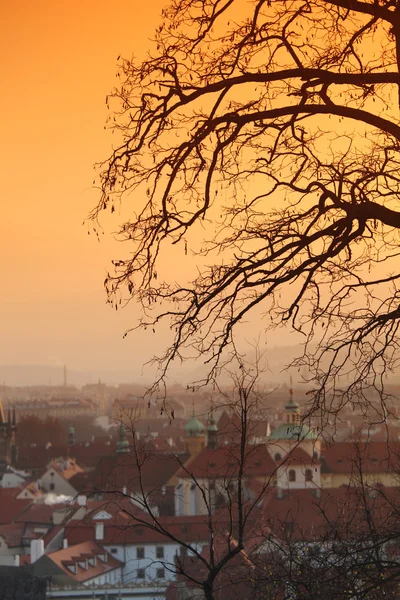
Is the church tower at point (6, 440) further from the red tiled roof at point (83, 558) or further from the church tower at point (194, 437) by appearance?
the red tiled roof at point (83, 558)

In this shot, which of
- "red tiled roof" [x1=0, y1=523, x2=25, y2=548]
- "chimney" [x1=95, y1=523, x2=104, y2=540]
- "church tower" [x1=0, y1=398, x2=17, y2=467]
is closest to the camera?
"chimney" [x1=95, y1=523, x2=104, y2=540]

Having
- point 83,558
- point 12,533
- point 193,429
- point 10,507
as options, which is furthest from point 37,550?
point 193,429

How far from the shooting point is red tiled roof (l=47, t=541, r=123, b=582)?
48.8m

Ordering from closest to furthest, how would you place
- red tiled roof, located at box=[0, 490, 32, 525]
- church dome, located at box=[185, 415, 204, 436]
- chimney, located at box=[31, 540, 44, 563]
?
chimney, located at box=[31, 540, 44, 563], red tiled roof, located at box=[0, 490, 32, 525], church dome, located at box=[185, 415, 204, 436]

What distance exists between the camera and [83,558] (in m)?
50.8

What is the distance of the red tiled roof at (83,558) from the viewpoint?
48.8 metres

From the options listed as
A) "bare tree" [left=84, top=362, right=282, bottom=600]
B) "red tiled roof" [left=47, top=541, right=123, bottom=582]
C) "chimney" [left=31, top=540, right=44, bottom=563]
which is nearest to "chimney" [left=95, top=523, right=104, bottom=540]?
"red tiled roof" [left=47, top=541, right=123, bottom=582]

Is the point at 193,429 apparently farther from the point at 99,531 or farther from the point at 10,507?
the point at 99,531

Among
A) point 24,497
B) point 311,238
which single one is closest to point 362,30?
point 311,238

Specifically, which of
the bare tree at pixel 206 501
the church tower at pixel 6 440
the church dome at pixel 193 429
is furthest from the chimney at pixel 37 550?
the church tower at pixel 6 440

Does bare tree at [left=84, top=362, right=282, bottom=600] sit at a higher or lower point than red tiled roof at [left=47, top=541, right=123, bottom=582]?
higher

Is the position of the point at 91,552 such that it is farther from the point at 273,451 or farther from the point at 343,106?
the point at 343,106

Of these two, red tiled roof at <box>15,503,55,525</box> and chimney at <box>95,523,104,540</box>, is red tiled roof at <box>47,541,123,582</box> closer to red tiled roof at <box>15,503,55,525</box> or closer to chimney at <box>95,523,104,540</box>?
chimney at <box>95,523,104,540</box>

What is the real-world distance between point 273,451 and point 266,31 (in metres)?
65.7
